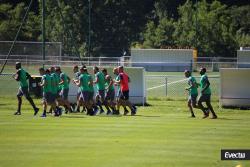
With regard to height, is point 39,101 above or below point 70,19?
below

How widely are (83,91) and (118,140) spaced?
993cm

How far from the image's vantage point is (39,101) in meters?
35.5

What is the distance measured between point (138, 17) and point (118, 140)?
243 ft

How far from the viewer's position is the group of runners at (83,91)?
1091 inches

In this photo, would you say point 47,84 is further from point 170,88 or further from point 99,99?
point 170,88

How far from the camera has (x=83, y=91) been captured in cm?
2873

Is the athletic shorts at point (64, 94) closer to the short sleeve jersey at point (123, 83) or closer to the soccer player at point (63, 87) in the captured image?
the soccer player at point (63, 87)

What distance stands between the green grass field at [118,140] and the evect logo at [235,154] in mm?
172

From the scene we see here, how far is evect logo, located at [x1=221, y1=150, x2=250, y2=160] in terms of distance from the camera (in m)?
15.4

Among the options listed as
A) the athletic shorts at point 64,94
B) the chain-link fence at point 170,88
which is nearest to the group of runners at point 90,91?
the athletic shorts at point 64,94

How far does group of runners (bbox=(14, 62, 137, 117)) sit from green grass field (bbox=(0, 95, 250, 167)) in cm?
91

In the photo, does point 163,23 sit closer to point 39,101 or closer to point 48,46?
point 48,46

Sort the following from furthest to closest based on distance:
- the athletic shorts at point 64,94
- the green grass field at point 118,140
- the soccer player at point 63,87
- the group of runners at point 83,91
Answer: the athletic shorts at point 64,94
the soccer player at point 63,87
the group of runners at point 83,91
the green grass field at point 118,140

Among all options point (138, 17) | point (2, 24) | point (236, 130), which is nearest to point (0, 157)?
point (236, 130)
